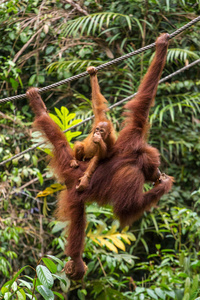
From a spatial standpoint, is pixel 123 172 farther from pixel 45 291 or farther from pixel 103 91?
pixel 103 91

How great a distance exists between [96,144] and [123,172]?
0.25 metres

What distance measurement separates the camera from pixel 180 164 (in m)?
5.23

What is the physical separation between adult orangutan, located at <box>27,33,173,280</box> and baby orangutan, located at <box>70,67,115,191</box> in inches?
1.7

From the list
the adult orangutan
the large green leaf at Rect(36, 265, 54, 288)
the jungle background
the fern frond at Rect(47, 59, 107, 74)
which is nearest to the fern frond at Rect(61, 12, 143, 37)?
the jungle background

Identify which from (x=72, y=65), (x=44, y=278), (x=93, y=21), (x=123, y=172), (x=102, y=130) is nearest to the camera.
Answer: (x=44, y=278)

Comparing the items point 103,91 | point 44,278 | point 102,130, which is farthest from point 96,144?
point 103,91

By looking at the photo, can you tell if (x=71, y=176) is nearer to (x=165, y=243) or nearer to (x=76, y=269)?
(x=76, y=269)

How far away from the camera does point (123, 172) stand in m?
2.50

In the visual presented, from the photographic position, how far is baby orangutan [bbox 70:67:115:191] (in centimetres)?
256

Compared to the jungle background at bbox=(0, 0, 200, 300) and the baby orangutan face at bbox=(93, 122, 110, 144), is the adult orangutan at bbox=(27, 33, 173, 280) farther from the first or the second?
the jungle background at bbox=(0, 0, 200, 300)

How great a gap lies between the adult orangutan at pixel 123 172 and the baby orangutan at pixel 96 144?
0.14 ft

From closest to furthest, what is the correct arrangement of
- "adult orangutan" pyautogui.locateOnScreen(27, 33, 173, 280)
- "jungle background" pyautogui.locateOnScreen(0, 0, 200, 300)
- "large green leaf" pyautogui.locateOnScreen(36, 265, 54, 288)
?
"large green leaf" pyautogui.locateOnScreen(36, 265, 54, 288) → "adult orangutan" pyautogui.locateOnScreen(27, 33, 173, 280) → "jungle background" pyautogui.locateOnScreen(0, 0, 200, 300)

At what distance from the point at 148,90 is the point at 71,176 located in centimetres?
78

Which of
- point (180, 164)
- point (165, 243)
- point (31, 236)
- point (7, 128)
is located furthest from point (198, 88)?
point (31, 236)
